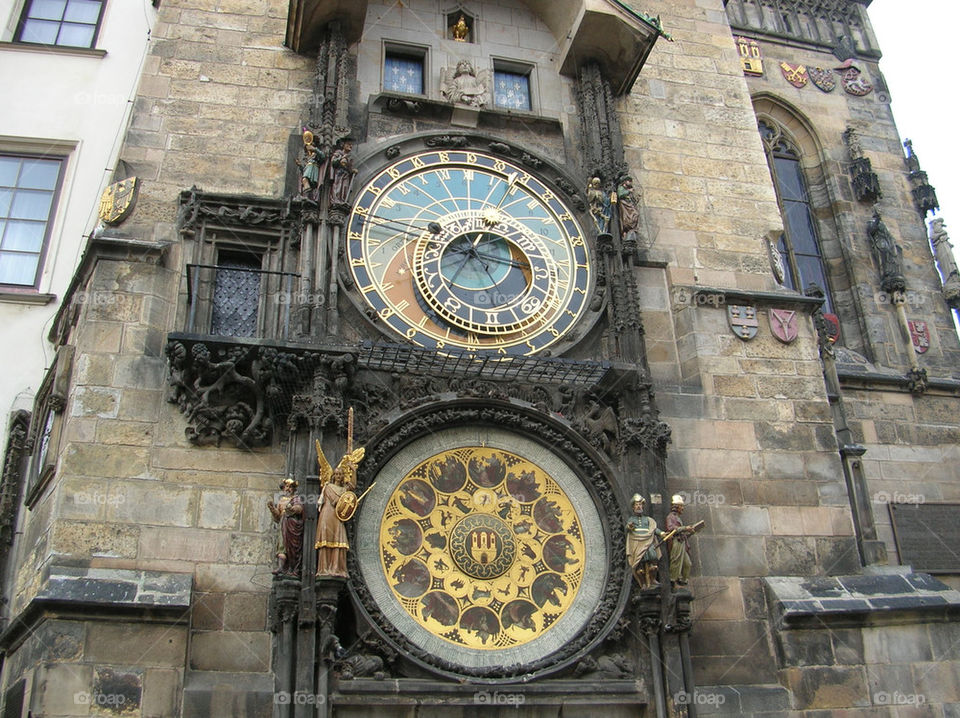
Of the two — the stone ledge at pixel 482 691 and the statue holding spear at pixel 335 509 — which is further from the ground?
the statue holding spear at pixel 335 509

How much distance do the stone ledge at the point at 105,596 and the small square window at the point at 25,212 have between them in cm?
456

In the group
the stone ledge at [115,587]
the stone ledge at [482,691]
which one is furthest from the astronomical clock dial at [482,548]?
the stone ledge at [115,587]

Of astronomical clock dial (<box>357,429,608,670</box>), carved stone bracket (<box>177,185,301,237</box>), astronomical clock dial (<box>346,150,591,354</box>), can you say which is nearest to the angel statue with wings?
astronomical clock dial (<box>357,429,608,670</box>)

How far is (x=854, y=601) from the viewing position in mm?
9266

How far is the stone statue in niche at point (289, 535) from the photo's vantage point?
7.98m

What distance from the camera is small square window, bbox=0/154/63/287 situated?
11297 mm

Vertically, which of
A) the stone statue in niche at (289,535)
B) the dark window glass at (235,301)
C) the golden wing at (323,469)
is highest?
the dark window glass at (235,301)

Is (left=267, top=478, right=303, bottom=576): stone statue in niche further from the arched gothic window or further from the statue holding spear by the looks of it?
the arched gothic window

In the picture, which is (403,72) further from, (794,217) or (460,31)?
(794,217)

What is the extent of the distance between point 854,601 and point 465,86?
6737 mm

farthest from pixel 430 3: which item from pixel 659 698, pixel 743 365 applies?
pixel 659 698

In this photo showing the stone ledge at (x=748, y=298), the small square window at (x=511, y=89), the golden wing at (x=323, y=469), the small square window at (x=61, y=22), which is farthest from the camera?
the small square window at (x=61, y=22)

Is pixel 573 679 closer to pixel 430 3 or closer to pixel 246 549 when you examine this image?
pixel 246 549

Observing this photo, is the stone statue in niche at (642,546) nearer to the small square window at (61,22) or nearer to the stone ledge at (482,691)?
the stone ledge at (482,691)
